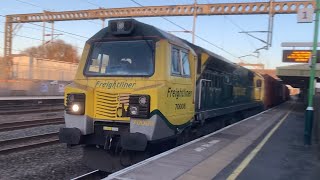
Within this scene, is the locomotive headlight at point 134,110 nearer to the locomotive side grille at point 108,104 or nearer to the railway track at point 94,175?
the locomotive side grille at point 108,104

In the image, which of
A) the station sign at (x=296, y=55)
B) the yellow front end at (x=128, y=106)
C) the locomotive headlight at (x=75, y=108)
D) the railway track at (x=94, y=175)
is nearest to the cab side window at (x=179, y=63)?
the yellow front end at (x=128, y=106)

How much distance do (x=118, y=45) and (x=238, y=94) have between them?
10.1 m

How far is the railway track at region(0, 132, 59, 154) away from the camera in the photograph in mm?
10969

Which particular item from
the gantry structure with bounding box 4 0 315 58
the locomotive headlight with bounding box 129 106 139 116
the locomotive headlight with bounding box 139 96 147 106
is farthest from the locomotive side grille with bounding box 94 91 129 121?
the gantry structure with bounding box 4 0 315 58

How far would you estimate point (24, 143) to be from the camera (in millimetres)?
12516

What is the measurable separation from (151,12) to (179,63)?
105ft

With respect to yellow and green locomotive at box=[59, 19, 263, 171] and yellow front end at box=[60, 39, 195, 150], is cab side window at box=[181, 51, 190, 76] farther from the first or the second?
yellow front end at box=[60, 39, 195, 150]

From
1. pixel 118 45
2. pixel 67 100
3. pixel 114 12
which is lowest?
pixel 67 100

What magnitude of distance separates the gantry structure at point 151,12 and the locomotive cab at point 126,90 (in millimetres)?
25730

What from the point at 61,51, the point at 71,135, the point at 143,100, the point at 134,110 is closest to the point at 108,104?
the point at 134,110

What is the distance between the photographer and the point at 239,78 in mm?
17906

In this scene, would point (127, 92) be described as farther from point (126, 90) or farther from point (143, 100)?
point (143, 100)

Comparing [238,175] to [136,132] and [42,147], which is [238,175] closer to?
[136,132]

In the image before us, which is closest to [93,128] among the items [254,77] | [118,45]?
[118,45]
